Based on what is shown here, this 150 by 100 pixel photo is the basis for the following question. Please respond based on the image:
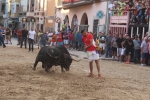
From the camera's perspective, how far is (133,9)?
24.8 meters

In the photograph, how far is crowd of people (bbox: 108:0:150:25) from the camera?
23.3 m

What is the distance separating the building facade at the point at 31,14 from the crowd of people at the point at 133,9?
1813 cm

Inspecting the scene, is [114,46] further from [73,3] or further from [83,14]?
[73,3]

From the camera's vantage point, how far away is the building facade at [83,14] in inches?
1168

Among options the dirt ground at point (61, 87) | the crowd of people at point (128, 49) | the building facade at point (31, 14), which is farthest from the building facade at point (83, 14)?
the dirt ground at point (61, 87)

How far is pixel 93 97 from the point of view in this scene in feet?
27.5

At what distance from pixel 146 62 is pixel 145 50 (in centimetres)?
79

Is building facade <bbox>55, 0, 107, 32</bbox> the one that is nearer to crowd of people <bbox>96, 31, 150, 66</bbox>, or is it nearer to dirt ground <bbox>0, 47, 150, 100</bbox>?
crowd of people <bbox>96, 31, 150, 66</bbox>

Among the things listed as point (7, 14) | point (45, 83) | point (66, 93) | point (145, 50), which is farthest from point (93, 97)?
point (7, 14)

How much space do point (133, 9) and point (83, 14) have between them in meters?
10.3

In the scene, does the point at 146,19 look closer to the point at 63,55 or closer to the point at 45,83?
the point at 63,55

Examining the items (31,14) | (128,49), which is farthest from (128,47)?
(31,14)

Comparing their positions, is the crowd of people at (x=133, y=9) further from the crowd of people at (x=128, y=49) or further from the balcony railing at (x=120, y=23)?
the crowd of people at (x=128, y=49)

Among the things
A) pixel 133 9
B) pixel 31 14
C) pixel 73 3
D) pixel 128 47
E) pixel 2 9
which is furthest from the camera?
pixel 2 9
